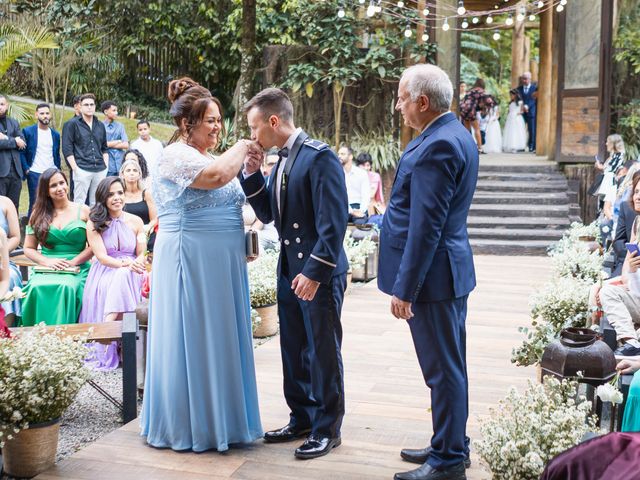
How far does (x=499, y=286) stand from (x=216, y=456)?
565 centimetres

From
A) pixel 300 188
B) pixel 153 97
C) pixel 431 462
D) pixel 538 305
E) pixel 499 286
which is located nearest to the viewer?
pixel 431 462

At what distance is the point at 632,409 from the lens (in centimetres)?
353

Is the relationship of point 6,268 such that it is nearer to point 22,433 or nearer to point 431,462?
point 22,433

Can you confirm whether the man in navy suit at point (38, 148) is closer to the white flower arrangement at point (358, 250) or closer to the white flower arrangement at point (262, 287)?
the white flower arrangement at point (358, 250)

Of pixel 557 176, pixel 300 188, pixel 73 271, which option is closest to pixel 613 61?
pixel 557 176

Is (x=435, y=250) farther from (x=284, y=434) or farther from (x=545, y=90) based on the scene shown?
(x=545, y=90)

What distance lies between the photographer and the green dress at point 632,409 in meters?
3.50

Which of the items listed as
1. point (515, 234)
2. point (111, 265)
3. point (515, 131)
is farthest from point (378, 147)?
point (111, 265)

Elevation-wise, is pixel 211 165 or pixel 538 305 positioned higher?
pixel 211 165

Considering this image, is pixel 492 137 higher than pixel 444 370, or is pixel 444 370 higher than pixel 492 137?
pixel 492 137

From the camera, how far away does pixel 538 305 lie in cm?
550

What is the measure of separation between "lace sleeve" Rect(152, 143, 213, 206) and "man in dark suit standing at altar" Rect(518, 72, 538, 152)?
15.3m

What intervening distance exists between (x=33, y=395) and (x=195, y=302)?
79cm

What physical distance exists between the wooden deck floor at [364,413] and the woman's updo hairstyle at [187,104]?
1.49m
